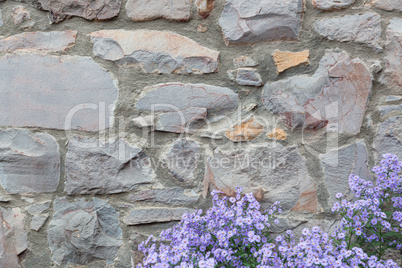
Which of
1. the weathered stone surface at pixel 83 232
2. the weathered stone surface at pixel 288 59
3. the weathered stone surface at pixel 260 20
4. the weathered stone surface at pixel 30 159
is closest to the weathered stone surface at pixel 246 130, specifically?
the weathered stone surface at pixel 288 59

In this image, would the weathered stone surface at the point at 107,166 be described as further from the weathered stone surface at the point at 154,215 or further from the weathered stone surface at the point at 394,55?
the weathered stone surface at the point at 394,55

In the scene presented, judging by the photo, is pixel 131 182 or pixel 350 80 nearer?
pixel 350 80

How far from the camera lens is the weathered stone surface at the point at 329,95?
4.66ft

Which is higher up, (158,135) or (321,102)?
(321,102)

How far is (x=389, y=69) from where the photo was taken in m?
1.41

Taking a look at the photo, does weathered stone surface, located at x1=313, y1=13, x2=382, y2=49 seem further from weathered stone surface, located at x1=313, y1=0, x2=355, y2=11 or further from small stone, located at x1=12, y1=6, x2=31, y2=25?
small stone, located at x1=12, y1=6, x2=31, y2=25

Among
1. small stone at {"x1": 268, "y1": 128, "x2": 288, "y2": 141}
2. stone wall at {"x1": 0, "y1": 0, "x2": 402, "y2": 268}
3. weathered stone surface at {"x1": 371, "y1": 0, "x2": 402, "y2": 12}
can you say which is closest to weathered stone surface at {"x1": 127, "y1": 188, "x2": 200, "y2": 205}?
stone wall at {"x1": 0, "y1": 0, "x2": 402, "y2": 268}

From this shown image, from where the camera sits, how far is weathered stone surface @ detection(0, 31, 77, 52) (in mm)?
1543

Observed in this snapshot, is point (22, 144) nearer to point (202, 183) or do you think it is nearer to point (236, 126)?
point (202, 183)

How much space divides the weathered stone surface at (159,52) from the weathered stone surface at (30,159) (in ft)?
1.60

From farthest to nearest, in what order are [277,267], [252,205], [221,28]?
[221,28]
[252,205]
[277,267]

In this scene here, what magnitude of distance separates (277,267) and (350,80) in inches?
30.8

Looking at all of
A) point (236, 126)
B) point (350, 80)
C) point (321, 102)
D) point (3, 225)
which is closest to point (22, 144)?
point (3, 225)

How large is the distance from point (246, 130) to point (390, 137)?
0.57 meters
